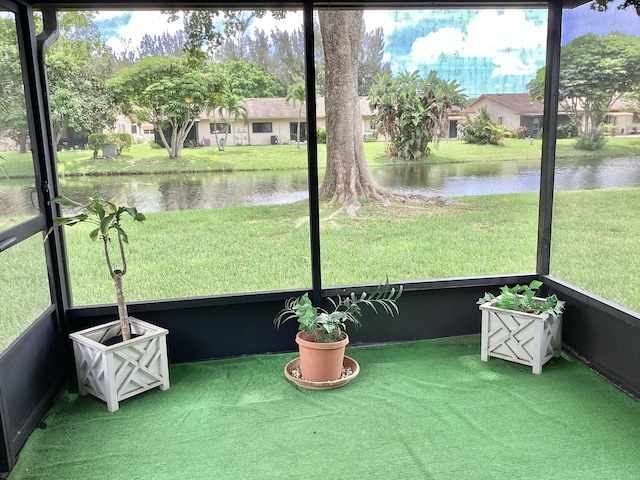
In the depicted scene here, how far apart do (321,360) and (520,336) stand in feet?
3.58

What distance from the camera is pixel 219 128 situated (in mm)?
3383

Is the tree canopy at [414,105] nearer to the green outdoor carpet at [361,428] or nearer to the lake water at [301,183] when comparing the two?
the lake water at [301,183]

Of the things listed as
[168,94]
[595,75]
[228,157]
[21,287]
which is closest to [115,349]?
[21,287]

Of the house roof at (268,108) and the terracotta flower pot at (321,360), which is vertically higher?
the house roof at (268,108)

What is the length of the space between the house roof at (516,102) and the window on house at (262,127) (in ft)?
5.26

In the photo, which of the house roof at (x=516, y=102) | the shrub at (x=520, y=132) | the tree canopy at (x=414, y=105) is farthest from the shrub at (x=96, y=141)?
the shrub at (x=520, y=132)

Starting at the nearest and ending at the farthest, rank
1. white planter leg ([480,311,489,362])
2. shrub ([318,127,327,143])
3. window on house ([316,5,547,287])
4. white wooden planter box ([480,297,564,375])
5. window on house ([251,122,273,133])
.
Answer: white wooden planter box ([480,297,564,375])
white planter leg ([480,311,489,362])
window on house ([251,122,273,133])
window on house ([316,5,547,287])
shrub ([318,127,327,143])

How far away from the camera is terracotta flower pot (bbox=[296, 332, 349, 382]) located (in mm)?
2488

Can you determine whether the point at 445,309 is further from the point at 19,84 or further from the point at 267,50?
the point at 19,84

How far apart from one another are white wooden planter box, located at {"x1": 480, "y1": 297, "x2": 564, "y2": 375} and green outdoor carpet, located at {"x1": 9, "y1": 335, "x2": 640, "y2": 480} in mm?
68

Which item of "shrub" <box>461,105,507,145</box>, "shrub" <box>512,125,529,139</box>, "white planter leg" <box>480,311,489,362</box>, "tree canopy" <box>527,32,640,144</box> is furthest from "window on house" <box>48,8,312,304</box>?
"tree canopy" <box>527,32,640,144</box>

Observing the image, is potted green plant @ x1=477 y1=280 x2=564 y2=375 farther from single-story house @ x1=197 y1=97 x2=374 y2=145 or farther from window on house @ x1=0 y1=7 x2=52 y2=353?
window on house @ x1=0 y1=7 x2=52 y2=353

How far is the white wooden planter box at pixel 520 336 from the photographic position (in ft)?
8.57

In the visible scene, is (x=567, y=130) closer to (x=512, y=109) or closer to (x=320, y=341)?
(x=512, y=109)
